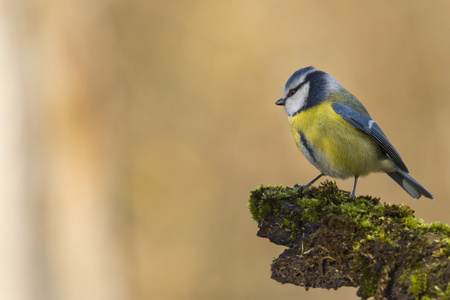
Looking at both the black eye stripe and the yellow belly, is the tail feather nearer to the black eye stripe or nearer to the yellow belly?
the yellow belly

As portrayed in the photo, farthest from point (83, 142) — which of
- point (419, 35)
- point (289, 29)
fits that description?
point (419, 35)

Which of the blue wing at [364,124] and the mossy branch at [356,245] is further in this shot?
the blue wing at [364,124]

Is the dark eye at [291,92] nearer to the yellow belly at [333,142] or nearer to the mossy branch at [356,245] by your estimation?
the yellow belly at [333,142]

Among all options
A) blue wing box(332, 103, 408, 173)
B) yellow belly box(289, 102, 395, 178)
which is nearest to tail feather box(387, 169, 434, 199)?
blue wing box(332, 103, 408, 173)

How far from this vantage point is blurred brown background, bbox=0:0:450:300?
4.21 m

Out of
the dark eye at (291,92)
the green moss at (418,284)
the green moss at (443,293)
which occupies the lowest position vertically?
the green moss at (443,293)

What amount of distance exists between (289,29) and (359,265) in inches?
133

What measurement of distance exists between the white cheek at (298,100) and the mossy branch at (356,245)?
61 cm

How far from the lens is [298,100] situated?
2.46 meters

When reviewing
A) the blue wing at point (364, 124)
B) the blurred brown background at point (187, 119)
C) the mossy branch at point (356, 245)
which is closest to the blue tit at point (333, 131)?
the blue wing at point (364, 124)

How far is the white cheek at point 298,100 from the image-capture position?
244cm

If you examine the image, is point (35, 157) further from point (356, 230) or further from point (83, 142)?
point (356, 230)

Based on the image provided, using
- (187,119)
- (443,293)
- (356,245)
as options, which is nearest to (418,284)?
(443,293)

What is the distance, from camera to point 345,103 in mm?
2418
